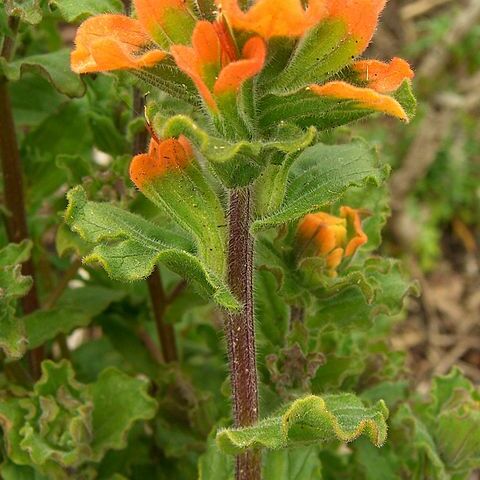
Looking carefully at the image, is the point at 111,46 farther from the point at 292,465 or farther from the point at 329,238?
the point at 292,465

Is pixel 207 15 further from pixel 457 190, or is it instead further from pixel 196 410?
pixel 457 190

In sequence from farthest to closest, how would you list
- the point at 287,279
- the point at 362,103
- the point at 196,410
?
the point at 196,410 < the point at 287,279 < the point at 362,103

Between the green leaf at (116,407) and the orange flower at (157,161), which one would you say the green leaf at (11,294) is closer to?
the green leaf at (116,407)

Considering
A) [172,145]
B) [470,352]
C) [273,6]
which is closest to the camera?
[273,6]

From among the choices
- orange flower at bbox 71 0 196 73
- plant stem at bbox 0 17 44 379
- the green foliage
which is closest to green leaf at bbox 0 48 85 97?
plant stem at bbox 0 17 44 379

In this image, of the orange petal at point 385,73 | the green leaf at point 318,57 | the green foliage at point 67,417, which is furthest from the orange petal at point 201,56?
the green foliage at point 67,417

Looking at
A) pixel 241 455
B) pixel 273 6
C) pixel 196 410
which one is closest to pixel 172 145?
pixel 273 6

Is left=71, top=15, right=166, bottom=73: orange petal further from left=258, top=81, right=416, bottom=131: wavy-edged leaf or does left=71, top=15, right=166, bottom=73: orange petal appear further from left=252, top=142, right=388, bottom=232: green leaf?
left=252, top=142, right=388, bottom=232: green leaf
